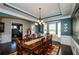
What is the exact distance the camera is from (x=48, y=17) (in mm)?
2137

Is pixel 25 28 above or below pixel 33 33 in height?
above

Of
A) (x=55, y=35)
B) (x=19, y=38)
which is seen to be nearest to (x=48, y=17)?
(x=55, y=35)

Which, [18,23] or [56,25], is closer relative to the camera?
[18,23]

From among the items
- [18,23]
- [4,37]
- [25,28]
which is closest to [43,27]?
[25,28]

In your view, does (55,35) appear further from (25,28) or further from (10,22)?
(10,22)

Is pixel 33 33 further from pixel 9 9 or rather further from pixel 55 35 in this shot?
pixel 9 9

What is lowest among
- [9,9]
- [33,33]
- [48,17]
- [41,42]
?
[41,42]

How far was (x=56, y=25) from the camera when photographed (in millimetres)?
2135

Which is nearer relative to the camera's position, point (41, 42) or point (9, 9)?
point (9, 9)

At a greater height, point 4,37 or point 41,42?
point 4,37

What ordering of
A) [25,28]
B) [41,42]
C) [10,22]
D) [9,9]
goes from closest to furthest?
[10,22] → [25,28] → [9,9] → [41,42]
